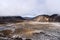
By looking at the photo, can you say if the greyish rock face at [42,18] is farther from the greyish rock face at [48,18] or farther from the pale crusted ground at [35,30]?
the pale crusted ground at [35,30]

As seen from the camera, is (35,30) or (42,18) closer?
(35,30)

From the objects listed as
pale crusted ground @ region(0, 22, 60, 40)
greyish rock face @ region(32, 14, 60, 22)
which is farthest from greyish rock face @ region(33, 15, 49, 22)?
pale crusted ground @ region(0, 22, 60, 40)

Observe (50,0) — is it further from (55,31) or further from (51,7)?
(55,31)

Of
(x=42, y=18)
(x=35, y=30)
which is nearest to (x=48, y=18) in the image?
(x=42, y=18)

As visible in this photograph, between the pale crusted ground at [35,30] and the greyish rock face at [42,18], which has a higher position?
the greyish rock face at [42,18]

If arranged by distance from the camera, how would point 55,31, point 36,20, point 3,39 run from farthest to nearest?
point 36,20 < point 55,31 < point 3,39

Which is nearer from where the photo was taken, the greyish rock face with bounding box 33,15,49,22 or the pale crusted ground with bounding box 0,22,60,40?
the pale crusted ground with bounding box 0,22,60,40

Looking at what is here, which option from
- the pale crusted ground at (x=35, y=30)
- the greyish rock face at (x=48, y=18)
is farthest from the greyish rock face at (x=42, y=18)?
the pale crusted ground at (x=35, y=30)

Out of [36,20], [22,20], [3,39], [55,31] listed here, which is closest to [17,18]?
[22,20]

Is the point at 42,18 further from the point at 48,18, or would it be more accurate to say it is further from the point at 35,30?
the point at 35,30

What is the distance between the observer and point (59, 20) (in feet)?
12.0

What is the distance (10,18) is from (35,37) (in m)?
1.06

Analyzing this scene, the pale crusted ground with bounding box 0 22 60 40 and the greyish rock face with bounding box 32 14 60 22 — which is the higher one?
the greyish rock face with bounding box 32 14 60 22

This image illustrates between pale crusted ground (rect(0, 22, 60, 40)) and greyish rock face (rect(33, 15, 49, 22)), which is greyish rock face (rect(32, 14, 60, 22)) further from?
pale crusted ground (rect(0, 22, 60, 40))
